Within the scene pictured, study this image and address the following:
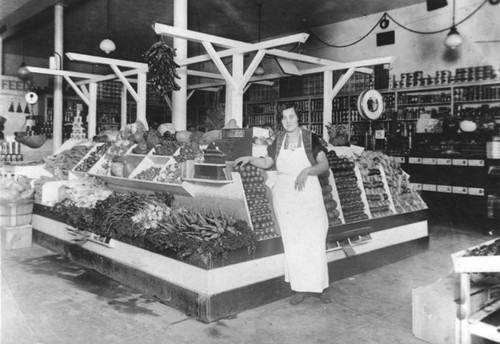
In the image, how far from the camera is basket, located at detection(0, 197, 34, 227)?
20.2ft

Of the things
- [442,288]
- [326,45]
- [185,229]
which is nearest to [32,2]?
[326,45]

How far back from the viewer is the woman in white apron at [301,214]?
3949 millimetres

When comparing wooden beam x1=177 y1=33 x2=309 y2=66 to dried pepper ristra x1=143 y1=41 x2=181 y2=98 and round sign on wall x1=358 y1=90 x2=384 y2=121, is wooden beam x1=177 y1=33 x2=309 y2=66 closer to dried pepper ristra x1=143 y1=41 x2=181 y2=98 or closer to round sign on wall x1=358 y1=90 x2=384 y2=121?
dried pepper ristra x1=143 y1=41 x2=181 y2=98

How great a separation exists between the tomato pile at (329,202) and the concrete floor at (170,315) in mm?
639

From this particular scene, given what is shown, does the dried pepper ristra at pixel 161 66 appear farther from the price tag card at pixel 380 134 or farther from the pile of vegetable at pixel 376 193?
the price tag card at pixel 380 134

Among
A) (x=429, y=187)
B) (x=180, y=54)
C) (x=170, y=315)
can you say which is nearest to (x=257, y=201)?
(x=170, y=315)

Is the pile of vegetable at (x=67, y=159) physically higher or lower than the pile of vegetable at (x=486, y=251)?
higher

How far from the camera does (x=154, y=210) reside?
14.6 feet

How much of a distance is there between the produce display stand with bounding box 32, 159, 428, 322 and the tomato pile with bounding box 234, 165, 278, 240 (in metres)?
0.07

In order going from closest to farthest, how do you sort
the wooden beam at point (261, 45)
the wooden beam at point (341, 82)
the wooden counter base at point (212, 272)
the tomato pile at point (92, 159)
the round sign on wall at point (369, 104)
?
the wooden counter base at point (212, 272) < the wooden beam at point (261, 45) < the tomato pile at point (92, 159) < the round sign on wall at point (369, 104) < the wooden beam at point (341, 82)

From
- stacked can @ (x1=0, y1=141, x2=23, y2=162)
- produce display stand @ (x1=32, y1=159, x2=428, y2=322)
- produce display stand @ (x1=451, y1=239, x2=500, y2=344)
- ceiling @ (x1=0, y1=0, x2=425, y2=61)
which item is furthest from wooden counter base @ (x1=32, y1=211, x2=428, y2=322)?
ceiling @ (x1=0, y1=0, x2=425, y2=61)

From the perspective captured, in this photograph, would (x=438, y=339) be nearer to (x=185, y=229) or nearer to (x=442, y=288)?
(x=442, y=288)

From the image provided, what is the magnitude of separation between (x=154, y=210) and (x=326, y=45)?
9586mm

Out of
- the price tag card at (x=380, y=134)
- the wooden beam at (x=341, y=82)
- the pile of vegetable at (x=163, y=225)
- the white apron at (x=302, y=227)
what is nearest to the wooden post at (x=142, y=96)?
the pile of vegetable at (x=163, y=225)
